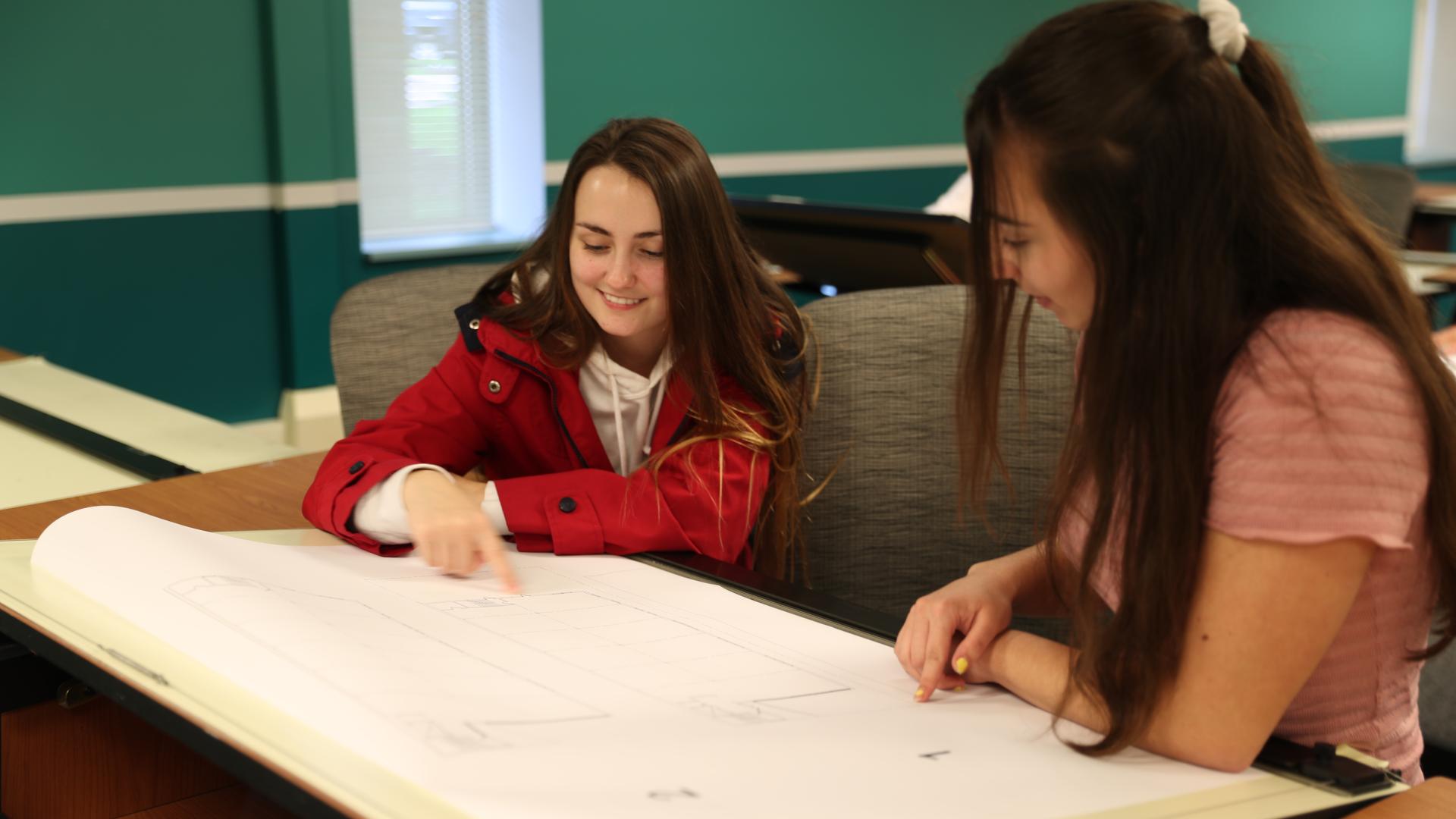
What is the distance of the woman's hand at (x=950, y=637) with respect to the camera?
0.90 meters

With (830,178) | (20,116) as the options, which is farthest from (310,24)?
(830,178)

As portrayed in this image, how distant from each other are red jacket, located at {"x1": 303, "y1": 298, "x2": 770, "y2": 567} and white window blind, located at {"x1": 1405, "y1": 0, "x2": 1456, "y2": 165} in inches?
276

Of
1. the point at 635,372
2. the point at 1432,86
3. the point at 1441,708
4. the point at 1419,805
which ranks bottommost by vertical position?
the point at 1441,708

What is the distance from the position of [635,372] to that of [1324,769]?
92 centimetres

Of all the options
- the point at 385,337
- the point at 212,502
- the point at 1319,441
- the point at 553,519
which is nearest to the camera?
the point at 1319,441

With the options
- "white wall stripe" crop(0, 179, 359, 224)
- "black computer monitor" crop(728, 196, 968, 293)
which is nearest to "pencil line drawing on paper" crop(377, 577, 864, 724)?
"black computer monitor" crop(728, 196, 968, 293)

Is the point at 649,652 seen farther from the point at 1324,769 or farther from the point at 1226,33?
the point at 1226,33

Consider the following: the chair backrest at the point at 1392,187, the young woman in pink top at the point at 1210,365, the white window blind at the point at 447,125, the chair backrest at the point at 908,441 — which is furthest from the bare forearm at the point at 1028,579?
the white window blind at the point at 447,125

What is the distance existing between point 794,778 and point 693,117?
388 centimetres

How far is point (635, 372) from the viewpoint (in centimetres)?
153

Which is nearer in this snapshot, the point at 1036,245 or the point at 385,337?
the point at 1036,245

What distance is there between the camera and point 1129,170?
76cm

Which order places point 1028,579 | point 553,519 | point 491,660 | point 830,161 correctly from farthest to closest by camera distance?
point 830,161
point 553,519
point 1028,579
point 491,660

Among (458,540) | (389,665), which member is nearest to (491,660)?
(389,665)
